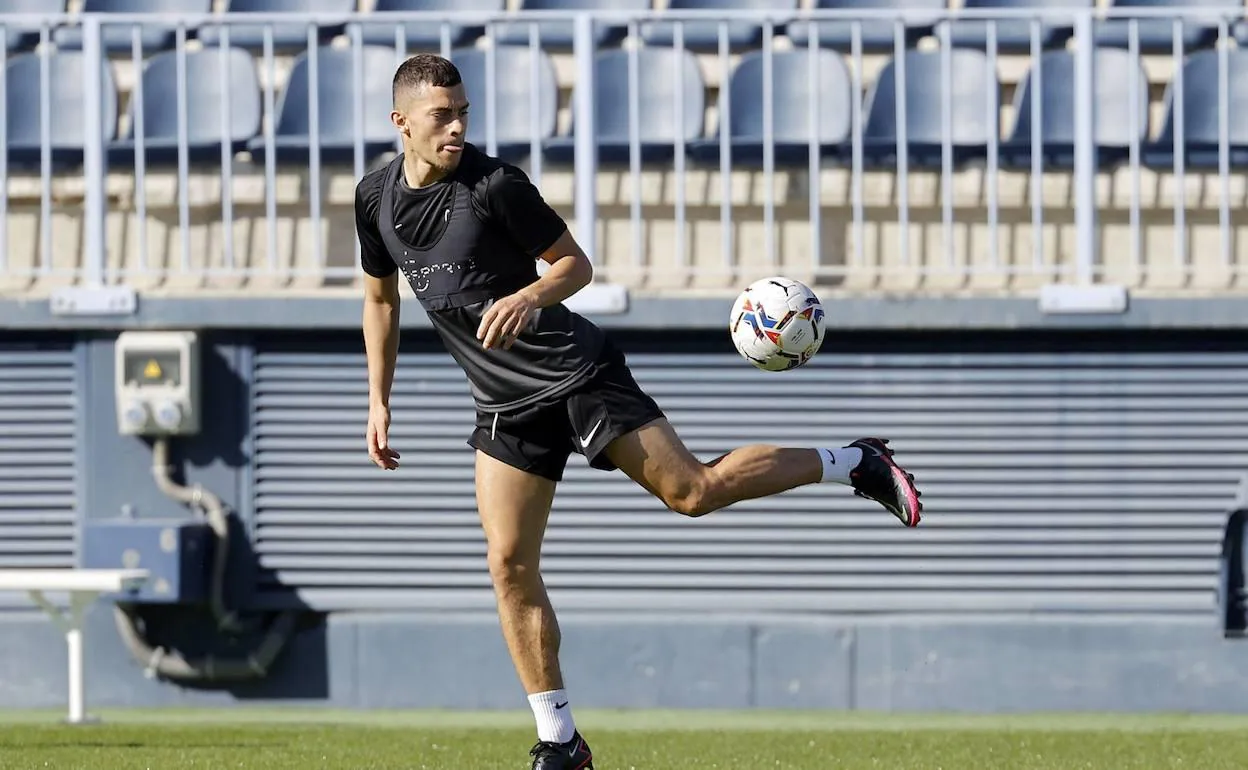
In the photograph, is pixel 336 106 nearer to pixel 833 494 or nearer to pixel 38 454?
pixel 38 454

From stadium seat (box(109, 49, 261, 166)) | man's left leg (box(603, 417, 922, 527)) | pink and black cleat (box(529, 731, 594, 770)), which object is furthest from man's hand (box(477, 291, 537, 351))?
stadium seat (box(109, 49, 261, 166))

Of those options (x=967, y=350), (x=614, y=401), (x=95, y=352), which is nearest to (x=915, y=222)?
(x=967, y=350)

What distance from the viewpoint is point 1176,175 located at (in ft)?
33.6

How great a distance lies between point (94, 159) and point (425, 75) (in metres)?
4.82

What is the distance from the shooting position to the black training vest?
624cm

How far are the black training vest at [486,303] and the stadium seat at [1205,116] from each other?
5.53m

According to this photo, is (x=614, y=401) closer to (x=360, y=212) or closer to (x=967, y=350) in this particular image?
(x=360, y=212)

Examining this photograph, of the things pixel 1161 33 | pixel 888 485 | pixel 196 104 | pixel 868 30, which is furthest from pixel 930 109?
pixel 888 485

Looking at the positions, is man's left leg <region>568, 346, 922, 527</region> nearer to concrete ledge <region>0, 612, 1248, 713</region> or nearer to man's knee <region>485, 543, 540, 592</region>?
man's knee <region>485, 543, 540, 592</region>

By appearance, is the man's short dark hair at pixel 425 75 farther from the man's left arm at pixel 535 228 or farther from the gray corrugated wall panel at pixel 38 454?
the gray corrugated wall panel at pixel 38 454

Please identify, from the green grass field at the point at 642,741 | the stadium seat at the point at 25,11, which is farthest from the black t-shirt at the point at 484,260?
the stadium seat at the point at 25,11

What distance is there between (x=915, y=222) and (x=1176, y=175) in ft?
4.85

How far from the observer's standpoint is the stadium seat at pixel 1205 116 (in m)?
10.9

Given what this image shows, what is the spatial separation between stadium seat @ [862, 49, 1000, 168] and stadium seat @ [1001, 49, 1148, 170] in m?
0.23
